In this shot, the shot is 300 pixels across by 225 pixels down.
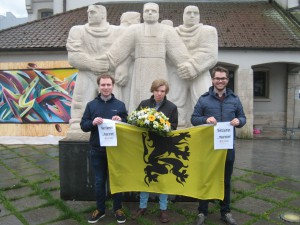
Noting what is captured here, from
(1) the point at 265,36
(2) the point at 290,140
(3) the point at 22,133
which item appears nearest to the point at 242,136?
(2) the point at 290,140

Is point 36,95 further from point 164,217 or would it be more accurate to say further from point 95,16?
point 164,217

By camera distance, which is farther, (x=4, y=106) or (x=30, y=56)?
(x=30, y=56)

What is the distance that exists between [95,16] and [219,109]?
2.41 m

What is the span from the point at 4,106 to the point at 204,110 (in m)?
9.93

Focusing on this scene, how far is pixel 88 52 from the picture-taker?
475 cm

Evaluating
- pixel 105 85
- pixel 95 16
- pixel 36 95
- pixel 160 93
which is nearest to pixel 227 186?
pixel 160 93

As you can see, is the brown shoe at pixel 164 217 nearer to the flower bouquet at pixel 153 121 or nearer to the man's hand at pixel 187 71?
the flower bouquet at pixel 153 121

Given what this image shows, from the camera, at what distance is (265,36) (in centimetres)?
1339

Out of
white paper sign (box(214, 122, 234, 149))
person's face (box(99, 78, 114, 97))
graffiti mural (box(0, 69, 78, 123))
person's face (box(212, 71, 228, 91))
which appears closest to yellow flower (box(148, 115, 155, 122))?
person's face (box(99, 78, 114, 97))

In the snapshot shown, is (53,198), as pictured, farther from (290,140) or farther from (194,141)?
(290,140)

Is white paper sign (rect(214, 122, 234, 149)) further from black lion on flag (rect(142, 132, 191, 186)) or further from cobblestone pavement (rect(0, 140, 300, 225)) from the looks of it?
cobblestone pavement (rect(0, 140, 300, 225))

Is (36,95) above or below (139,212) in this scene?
above

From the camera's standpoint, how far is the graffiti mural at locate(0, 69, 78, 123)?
11297 mm

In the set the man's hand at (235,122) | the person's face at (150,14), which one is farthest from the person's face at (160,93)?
the person's face at (150,14)
